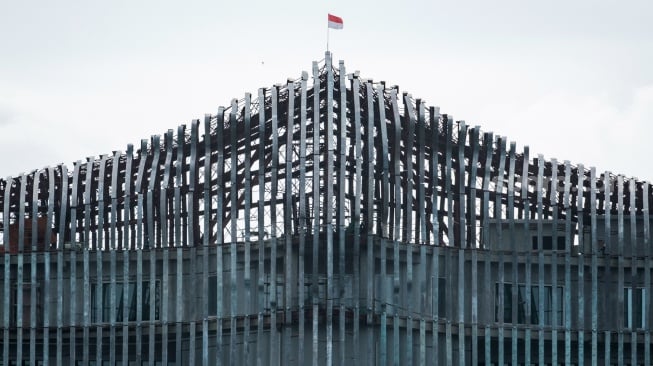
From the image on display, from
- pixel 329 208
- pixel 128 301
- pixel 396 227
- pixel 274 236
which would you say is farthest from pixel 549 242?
pixel 128 301

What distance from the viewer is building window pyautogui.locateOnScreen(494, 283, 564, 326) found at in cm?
14738

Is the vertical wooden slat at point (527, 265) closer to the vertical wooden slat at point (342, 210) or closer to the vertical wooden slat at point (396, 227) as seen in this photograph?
the vertical wooden slat at point (396, 227)

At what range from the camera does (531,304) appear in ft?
484

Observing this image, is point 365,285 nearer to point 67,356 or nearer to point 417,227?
point 417,227

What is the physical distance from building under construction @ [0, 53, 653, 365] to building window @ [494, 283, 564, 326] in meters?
0.15

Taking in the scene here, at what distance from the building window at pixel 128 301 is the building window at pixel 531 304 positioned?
2532 cm

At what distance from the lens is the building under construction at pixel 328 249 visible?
466ft

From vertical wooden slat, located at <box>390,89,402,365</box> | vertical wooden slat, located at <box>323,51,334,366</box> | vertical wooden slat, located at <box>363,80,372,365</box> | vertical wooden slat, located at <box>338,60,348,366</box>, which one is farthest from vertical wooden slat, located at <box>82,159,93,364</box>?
vertical wooden slat, located at <box>390,89,402,365</box>

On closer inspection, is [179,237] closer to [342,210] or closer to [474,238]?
[342,210]

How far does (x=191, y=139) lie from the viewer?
14550cm

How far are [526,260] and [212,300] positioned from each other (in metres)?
23.5

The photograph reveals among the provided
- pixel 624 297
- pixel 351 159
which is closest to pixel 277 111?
pixel 351 159

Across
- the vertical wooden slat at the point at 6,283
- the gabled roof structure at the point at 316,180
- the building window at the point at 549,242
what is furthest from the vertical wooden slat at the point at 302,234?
the vertical wooden slat at the point at 6,283

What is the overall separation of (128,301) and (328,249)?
642 inches
